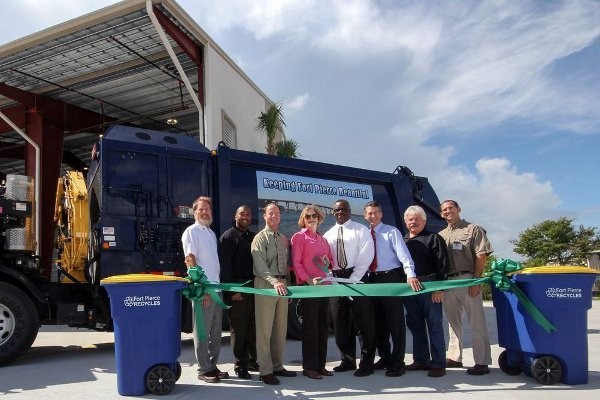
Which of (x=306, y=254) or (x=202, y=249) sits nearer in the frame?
(x=202, y=249)

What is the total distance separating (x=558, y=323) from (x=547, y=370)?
1.36 feet

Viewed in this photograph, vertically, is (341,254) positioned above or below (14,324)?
above

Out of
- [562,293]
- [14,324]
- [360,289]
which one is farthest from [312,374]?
[14,324]

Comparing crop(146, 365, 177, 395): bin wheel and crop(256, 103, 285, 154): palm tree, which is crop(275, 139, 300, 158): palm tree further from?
crop(146, 365, 177, 395): bin wheel

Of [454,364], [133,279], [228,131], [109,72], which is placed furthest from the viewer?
[228,131]

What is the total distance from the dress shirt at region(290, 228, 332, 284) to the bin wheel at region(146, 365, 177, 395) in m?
1.44

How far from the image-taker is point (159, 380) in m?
4.38

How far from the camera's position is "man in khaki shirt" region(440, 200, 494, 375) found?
200 inches

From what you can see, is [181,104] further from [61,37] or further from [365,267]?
[365,267]

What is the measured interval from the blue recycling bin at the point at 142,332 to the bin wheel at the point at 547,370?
3116 millimetres

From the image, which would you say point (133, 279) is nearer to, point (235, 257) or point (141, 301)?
point (141, 301)

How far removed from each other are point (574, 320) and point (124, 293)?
3851 mm

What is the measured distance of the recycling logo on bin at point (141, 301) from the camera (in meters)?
4.35

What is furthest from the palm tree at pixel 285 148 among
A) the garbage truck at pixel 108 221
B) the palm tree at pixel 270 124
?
the garbage truck at pixel 108 221
